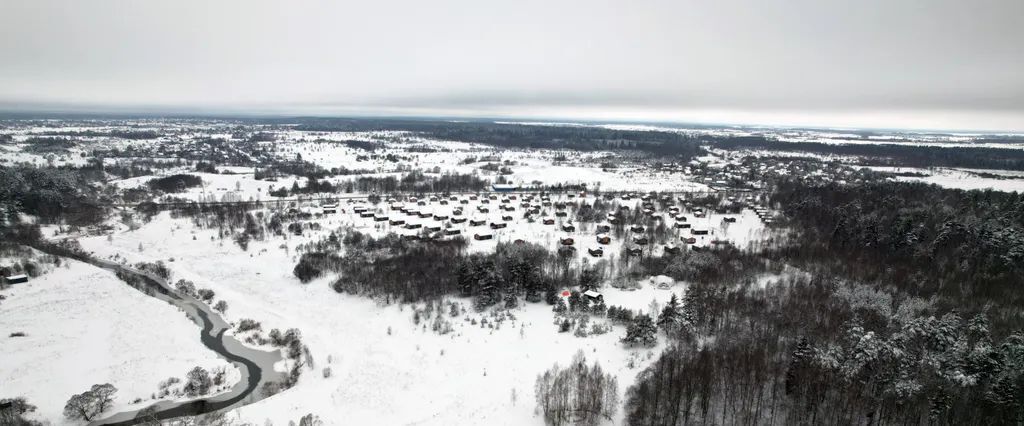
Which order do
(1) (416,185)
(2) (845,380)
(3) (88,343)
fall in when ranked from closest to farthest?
(2) (845,380) < (3) (88,343) < (1) (416,185)

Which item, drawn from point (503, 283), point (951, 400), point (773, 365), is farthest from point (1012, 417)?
point (503, 283)

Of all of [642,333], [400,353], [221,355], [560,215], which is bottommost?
[221,355]

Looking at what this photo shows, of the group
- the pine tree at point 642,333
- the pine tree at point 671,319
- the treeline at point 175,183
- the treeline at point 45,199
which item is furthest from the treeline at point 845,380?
the treeline at point 175,183

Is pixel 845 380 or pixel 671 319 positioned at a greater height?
pixel 845 380

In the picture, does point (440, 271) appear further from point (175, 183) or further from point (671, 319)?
point (175, 183)

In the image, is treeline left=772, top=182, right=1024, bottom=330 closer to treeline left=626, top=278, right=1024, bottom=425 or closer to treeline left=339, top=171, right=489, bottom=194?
treeline left=626, top=278, right=1024, bottom=425

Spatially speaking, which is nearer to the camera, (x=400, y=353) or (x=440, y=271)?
(x=400, y=353)

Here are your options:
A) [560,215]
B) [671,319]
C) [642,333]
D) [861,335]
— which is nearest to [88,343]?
[642,333]
